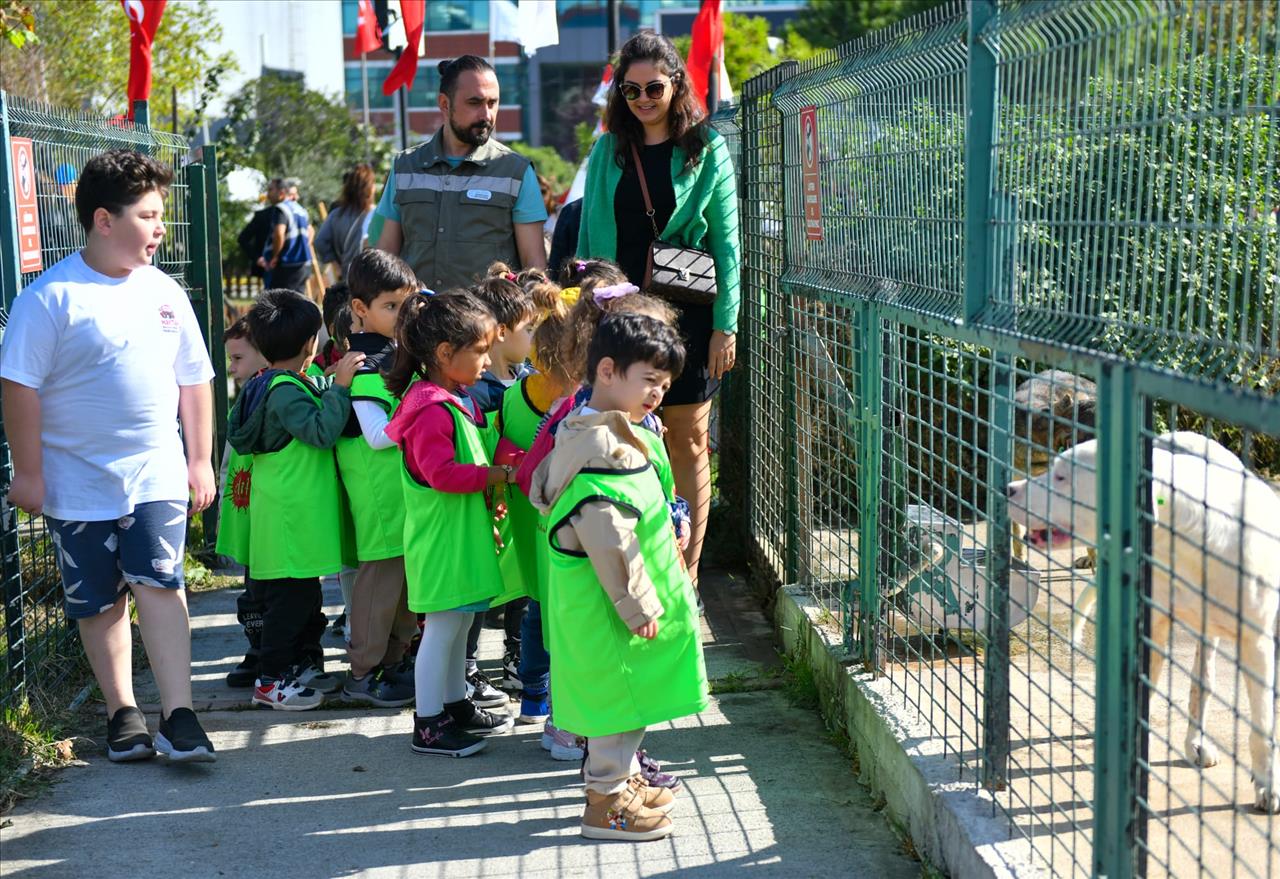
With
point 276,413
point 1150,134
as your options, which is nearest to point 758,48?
point 276,413

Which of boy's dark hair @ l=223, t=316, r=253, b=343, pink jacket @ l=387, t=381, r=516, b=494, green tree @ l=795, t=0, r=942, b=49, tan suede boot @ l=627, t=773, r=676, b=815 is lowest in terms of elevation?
tan suede boot @ l=627, t=773, r=676, b=815

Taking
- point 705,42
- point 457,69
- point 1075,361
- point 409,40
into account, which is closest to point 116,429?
point 457,69

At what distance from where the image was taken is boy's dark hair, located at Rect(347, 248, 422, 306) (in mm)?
4805

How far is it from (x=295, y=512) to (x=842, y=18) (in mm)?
51500

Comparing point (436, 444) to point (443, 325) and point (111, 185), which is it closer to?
point (443, 325)

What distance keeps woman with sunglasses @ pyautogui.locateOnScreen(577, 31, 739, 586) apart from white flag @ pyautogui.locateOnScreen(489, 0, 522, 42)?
4014 millimetres

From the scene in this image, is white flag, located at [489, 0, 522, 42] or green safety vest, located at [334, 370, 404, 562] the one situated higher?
white flag, located at [489, 0, 522, 42]

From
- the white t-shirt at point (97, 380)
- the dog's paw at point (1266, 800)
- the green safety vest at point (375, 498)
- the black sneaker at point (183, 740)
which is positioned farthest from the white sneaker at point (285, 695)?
the dog's paw at point (1266, 800)

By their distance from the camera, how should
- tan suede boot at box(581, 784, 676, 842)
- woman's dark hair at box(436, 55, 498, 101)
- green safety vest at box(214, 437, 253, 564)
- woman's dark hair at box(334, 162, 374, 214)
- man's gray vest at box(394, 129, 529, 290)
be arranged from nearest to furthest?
tan suede boot at box(581, 784, 676, 842) → green safety vest at box(214, 437, 253, 564) → woman's dark hair at box(436, 55, 498, 101) → man's gray vest at box(394, 129, 529, 290) → woman's dark hair at box(334, 162, 374, 214)

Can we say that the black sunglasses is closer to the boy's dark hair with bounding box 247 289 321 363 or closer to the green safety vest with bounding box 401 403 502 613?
the boy's dark hair with bounding box 247 289 321 363

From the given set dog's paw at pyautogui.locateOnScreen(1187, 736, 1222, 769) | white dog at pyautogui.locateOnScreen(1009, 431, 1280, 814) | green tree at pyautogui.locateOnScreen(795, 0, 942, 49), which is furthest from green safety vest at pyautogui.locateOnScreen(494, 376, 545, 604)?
green tree at pyautogui.locateOnScreen(795, 0, 942, 49)

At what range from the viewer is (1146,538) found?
2.51m

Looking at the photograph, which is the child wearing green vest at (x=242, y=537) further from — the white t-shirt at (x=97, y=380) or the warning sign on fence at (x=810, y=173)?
the warning sign on fence at (x=810, y=173)

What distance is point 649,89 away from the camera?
516 cm
